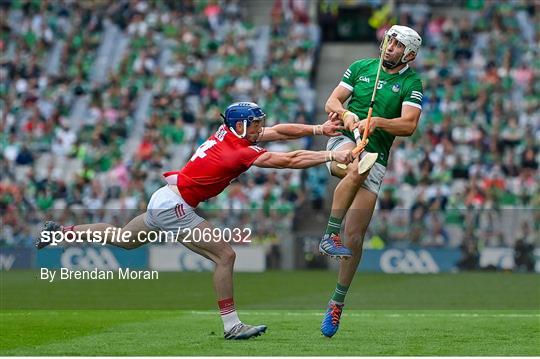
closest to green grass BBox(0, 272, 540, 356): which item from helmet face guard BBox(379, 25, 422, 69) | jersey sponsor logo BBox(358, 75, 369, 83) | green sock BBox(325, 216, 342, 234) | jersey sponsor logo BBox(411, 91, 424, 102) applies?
green sock BBox(325, 216, 342, 234)

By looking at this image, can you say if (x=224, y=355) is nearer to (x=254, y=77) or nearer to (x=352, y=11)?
(x=254, y=77)

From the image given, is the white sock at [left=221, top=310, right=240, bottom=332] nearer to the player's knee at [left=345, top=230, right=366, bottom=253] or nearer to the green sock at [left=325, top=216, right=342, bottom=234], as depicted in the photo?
the green sock at [left=325, top=216, right=342, bottom=234]

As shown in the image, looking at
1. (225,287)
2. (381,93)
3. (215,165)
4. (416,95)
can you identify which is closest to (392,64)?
(381,93)

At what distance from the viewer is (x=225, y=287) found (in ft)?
45.9

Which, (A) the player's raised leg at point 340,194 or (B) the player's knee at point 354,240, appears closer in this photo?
(A) the player's raised leg at point 340,194

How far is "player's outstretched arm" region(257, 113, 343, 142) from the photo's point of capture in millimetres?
14266

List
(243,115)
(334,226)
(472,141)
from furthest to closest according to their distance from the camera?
(472,141), (334,226), (243,115)

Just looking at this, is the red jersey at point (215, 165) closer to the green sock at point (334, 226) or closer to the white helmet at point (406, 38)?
the green sock at point (334, 226)

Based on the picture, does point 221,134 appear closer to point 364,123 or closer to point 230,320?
point 364,123

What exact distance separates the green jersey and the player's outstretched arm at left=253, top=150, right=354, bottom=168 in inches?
47.0

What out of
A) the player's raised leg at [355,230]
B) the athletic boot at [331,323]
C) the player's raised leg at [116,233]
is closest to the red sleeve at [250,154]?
the player's raised leg at [116,233]

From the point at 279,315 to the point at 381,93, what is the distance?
420cm

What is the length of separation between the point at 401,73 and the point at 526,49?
20448 millimetres

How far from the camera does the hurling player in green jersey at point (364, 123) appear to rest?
47.0 feet
